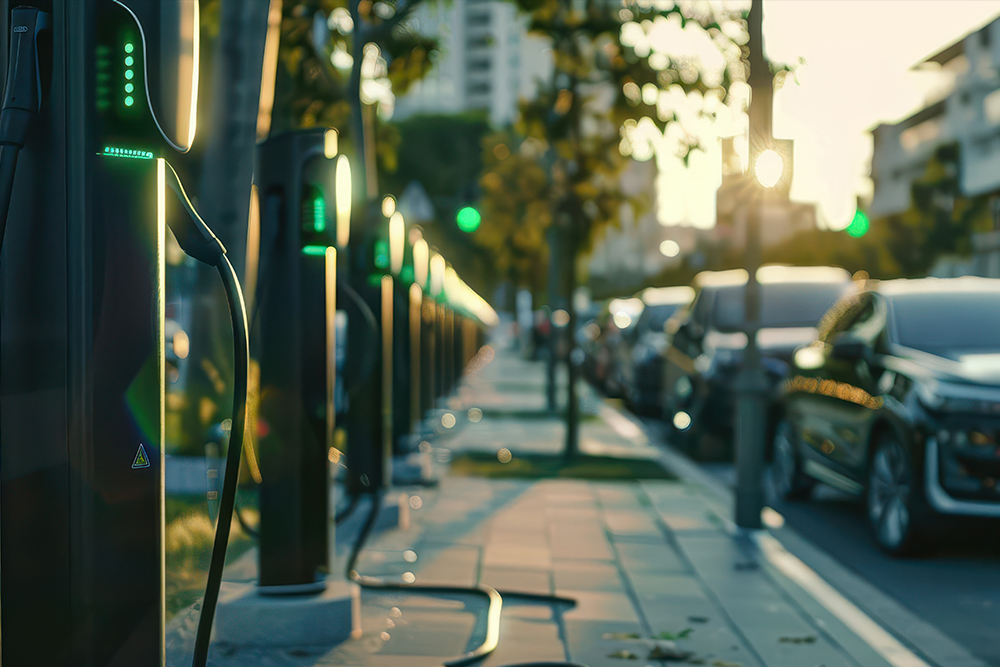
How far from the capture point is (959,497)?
6785mm

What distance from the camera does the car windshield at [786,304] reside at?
502 inches

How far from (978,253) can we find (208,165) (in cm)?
5858

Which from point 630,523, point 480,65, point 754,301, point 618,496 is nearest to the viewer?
point 754,301

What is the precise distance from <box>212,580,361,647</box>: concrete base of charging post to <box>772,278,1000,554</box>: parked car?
3.57m

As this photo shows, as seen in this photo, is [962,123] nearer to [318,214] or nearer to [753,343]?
[753,343]

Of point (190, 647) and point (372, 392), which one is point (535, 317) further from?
point (190, 647)

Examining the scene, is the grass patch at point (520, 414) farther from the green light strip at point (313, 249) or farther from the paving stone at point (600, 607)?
the green light strip at point (313, 249)

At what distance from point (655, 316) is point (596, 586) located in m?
12.0

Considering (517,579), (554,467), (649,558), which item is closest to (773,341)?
(554,467)

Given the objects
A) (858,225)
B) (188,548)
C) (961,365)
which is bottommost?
(188,548)

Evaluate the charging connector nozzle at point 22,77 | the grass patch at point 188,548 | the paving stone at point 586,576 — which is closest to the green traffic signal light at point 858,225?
the paving stone at point 586,576

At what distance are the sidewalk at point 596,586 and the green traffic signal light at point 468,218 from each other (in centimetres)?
377

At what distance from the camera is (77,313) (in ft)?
8.67

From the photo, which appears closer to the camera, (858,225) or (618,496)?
(618,496)
